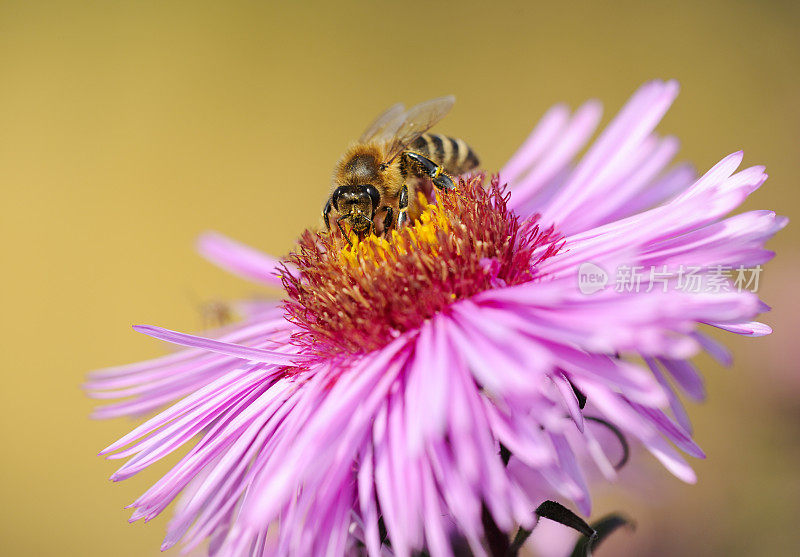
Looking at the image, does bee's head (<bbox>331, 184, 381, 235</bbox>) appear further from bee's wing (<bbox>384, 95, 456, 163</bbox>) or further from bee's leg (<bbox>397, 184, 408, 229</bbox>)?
bee's wing (<bbox>384, 95, 456, 163</bbox>)

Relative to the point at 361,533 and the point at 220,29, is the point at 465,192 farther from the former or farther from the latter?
the point at 220,29

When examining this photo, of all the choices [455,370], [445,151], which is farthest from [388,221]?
[455,370]

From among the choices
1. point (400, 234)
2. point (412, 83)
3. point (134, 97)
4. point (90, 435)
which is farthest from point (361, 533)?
point (134, 97)

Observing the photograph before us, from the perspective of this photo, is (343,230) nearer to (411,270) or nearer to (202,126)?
(411,270)

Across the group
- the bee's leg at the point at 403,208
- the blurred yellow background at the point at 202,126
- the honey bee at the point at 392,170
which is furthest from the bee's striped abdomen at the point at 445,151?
the blurred yellow background at the point at 202,126

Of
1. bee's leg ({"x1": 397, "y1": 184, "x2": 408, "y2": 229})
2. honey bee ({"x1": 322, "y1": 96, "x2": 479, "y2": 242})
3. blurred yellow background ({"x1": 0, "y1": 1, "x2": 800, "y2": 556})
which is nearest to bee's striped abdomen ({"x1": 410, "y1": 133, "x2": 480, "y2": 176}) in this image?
honey bee ({"x1": 322, "y1": 96, "x2": 479, "y2": 242})
